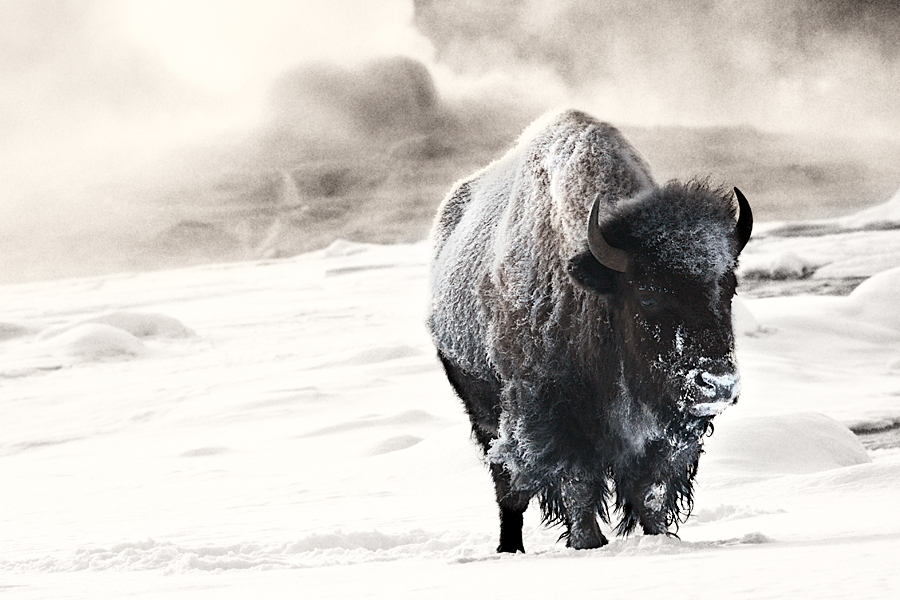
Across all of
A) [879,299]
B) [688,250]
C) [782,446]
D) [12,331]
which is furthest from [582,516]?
[12,331]

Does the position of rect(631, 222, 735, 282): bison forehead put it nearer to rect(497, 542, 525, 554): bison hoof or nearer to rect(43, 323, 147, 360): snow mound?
rect(497, 542, 525, 554): bison hoof

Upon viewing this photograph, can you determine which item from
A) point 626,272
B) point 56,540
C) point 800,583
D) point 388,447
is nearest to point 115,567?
point 56,540

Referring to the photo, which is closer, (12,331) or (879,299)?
(879,299)

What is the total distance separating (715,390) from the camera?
3.26 meters

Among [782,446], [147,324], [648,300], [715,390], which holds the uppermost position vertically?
[648,300]

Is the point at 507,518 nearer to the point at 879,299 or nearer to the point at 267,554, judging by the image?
the point at 267,554

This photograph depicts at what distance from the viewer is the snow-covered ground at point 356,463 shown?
3295 millimetres

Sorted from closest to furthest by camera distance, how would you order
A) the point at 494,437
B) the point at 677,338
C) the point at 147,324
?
1. the point at 677,338
2. the point at 494,437
3. the point at 147,324

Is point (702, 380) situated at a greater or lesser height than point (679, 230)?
lesser

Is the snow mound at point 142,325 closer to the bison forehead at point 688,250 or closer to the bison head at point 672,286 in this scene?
the bison head at point 672,286

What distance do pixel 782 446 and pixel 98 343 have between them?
44.2ft

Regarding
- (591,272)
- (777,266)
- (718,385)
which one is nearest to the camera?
(718,385)

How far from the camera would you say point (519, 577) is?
10.0 feet

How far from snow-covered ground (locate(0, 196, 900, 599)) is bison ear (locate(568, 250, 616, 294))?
37.2 inches
